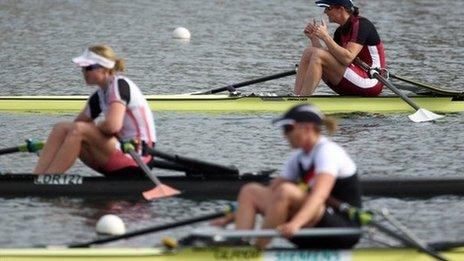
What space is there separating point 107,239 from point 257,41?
17.4 meters

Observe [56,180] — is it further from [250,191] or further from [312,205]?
[312,205]

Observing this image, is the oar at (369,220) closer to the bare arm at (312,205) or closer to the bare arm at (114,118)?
the bare arm at (312,205)

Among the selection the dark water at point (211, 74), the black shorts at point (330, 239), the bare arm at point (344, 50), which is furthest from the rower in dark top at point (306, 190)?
the bare arm at point (344, 50)

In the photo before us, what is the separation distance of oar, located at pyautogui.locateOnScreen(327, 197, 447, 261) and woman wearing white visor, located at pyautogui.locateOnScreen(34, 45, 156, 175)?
10.6 ft

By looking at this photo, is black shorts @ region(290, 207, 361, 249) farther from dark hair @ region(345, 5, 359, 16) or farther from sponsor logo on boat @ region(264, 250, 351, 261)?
dark hair @ region(345, 5, 359, 16)

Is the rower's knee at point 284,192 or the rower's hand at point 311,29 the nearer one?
the rower's knee at point 284,192

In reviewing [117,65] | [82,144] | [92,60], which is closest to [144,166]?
[82,144]

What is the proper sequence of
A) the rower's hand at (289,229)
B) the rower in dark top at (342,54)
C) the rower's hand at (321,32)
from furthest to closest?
the rower in dark top at (342,54)
the rower's hand at (321,32)
the rower's hand at (289,229)

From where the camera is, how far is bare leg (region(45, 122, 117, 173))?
550 inches

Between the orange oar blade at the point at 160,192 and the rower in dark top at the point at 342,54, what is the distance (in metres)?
5.26

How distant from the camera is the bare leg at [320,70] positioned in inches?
753

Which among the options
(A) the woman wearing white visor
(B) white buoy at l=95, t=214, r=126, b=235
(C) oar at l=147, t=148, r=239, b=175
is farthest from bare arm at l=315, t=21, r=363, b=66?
(B) white buoy at l=95, t=214, r=126, b=235

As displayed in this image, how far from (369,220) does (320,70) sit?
8363mm

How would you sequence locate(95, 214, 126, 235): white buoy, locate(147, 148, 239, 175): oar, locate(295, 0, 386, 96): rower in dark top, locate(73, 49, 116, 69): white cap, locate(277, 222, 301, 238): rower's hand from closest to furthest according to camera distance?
locate(277, 222, 301, 238): rower's hand → locate(95, 214, 126, 235): white buoy → locate(73, 49, 116, 69): white cap → locate(147, 148, 239, 175): oar → locate(295, 0, 386, 96): rower in dark top
